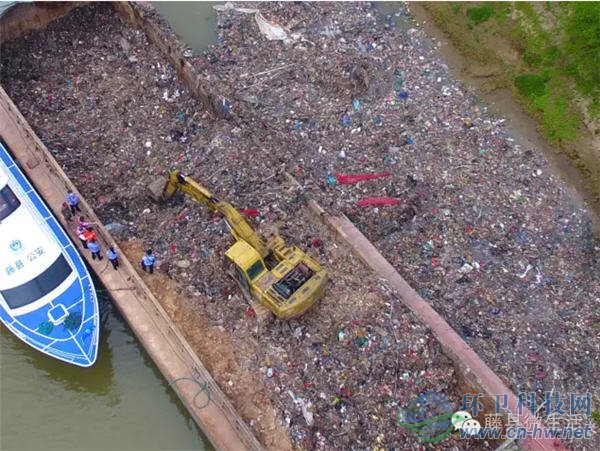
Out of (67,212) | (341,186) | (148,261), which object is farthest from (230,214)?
(67,212)

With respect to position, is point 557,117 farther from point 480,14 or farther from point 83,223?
point 83,223

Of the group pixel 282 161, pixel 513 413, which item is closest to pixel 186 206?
pixel 282 161

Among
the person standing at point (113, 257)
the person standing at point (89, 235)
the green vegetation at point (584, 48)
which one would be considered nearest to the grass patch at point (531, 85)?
the green vegetation at point (584, 48)

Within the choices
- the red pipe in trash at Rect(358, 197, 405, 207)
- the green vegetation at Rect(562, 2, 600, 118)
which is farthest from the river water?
the green vegetation at Rect(562, 2, 600, 118)

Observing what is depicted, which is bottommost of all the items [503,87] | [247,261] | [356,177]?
[503,87]

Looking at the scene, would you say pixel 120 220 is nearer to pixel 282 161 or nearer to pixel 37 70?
pixel 282 161

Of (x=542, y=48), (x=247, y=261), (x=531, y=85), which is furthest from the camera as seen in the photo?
(x=542, y=48)

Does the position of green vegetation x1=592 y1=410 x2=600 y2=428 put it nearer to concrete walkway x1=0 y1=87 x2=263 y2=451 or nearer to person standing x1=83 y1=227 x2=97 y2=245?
concrete walkway x1=0 y1=87 x2=263 y2=451
